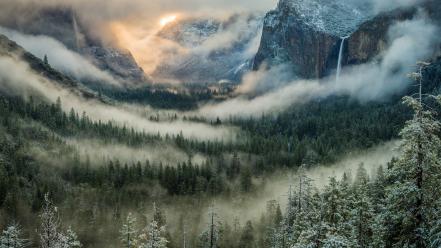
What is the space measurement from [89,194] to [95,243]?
120 feet

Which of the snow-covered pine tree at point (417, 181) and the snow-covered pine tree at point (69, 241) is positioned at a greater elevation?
the snow-covered pine tree at point (417, 181)

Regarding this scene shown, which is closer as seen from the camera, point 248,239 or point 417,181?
point 417,181

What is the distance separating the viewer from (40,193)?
18188cm

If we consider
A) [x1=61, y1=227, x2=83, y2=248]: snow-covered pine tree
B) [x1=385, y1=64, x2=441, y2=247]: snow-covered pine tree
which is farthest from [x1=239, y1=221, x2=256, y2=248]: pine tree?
[x1=385, y1=64, x2=441, y2=247]: snow-covered pine tree

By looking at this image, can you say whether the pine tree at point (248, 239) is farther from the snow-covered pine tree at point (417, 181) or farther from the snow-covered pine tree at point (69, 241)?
the snow-covered pine tree at point (417, 181)

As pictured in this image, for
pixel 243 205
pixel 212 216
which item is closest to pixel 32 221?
pixel 243 205

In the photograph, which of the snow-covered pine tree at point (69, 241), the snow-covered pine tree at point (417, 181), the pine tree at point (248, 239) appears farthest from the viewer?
the pine tree at point (248, 239)

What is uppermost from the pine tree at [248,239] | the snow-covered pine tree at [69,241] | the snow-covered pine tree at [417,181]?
the snow-covered pine tree at [417,181]

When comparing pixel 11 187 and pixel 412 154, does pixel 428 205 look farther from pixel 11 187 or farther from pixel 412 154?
pixel 11 187

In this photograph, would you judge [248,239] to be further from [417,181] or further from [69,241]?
[417,181]

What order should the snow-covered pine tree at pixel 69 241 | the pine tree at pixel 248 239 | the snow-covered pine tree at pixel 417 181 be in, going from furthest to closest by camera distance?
the pine tree at pixel 248 239
the snow-covered pine tree at pixel 69 241
the snow-covered pine tree at pixel 417 181

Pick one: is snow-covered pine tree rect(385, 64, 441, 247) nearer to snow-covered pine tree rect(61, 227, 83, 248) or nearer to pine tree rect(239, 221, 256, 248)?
snow-covered pine tree rect(61, 227, 83, 248)

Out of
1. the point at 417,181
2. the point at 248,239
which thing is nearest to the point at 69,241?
the point at 417,181

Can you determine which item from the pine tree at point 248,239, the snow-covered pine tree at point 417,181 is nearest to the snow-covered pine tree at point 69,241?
the snow-covered pine tree at point 417,181
